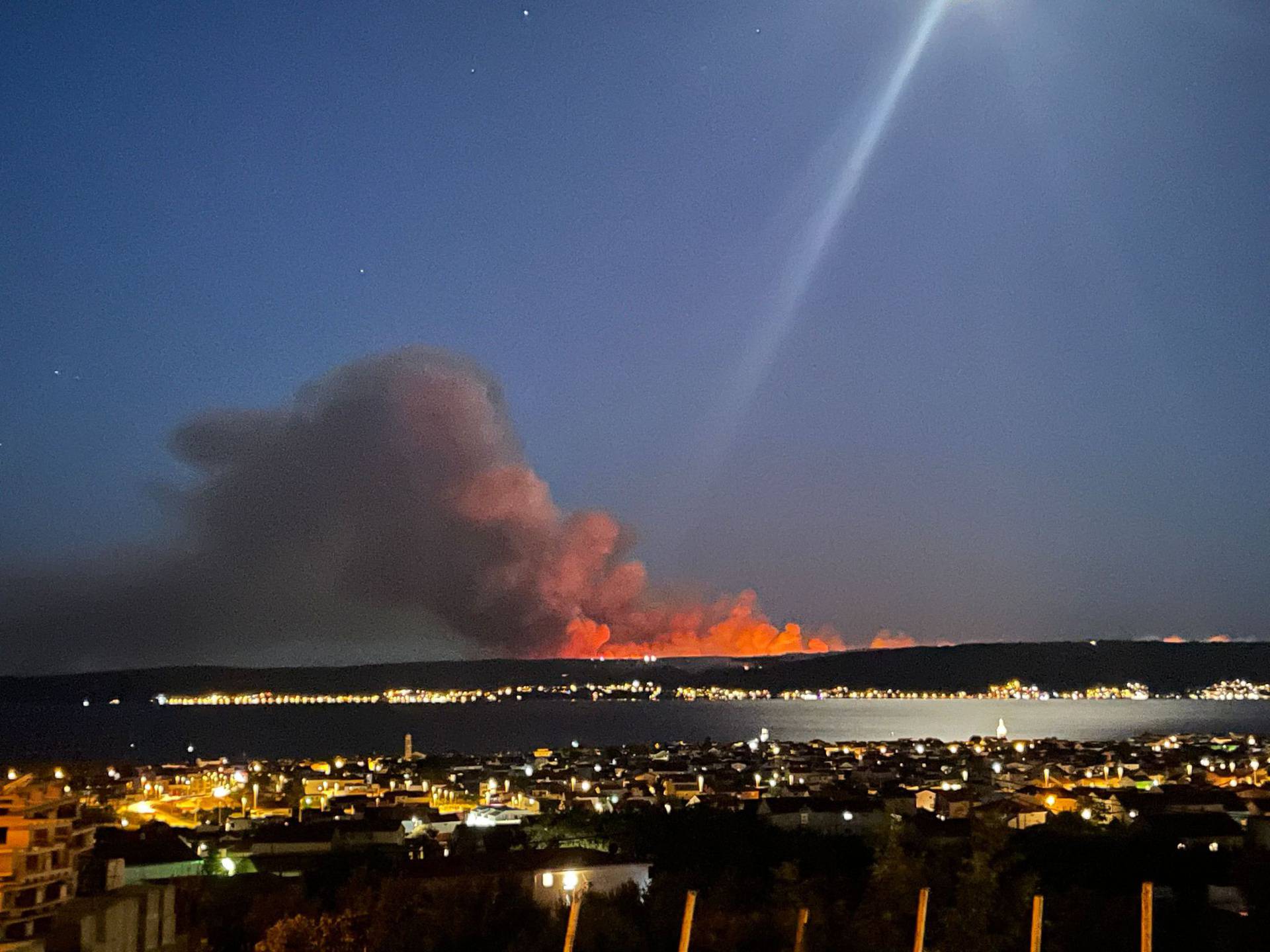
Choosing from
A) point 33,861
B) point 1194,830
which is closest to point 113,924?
point 33,861

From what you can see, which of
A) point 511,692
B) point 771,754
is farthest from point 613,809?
point 511,692

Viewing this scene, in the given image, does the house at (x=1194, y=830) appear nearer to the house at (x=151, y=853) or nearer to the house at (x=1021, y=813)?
the house at (x=1021, y=813)

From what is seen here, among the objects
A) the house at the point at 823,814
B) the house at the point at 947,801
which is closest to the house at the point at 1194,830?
the house at the point at 947,801

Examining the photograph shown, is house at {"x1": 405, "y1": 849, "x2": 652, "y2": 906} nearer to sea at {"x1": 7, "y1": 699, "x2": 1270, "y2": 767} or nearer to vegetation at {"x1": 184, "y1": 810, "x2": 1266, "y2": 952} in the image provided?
vegetation at {"x1": 184, "y1": 810, "x2": 1266, "y2": 952}

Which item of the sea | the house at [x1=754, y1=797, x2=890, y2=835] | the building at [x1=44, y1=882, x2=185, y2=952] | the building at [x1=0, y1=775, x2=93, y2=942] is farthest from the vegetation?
the sea

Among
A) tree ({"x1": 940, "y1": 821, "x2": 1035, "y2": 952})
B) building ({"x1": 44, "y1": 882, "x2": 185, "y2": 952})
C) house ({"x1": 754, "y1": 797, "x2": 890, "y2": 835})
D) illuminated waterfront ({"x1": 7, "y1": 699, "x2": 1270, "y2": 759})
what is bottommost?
illuminated waterfront ({"x1": 7, "y1": 699, "x2": 1270, "y2": 759})

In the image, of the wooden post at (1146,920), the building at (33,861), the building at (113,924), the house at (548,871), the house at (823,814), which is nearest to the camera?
the building at (113,924)
